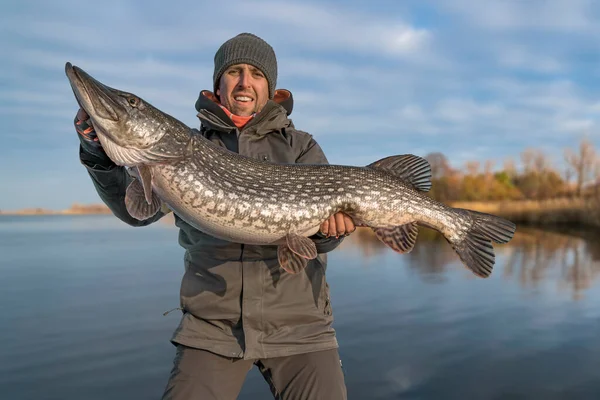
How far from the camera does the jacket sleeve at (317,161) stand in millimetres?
3244

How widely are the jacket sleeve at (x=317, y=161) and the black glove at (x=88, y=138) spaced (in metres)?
1.32

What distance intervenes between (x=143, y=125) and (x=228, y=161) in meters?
0.55

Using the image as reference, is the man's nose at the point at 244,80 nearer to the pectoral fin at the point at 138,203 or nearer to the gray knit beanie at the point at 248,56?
the gray knit beanie at the point at 248,56

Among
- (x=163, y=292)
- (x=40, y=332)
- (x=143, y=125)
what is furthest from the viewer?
(x=163, y=292)

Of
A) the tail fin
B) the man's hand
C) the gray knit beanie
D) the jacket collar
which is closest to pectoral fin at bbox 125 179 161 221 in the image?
the jacket collar

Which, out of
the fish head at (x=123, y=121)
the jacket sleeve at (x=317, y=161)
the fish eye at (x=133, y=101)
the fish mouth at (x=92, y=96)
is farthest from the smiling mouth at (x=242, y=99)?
the fish mouth at (x=92, y=96)

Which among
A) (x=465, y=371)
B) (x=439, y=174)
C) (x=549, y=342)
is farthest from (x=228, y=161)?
(x=439, y=174)

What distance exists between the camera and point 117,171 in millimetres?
3059

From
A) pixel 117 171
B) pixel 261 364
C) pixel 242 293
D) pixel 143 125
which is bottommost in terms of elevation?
pixel 261 364

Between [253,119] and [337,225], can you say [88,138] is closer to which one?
[253,119]

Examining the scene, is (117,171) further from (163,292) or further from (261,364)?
(163,292)

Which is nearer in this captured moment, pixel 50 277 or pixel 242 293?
pixel 242 293

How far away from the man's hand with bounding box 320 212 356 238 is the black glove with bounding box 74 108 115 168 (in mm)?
1458

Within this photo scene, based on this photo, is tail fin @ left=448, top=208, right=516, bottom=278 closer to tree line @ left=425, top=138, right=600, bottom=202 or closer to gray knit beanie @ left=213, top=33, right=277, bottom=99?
gray knit beanie @ left=213, top=33, right=277, bottom=99
